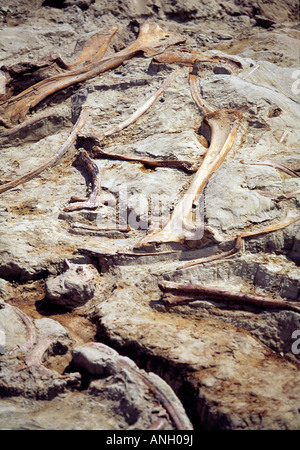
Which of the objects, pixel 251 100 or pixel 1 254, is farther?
pixel 251 100

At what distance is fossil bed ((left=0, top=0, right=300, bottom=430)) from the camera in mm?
3090

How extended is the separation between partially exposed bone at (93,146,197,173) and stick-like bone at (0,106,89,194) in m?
0.50

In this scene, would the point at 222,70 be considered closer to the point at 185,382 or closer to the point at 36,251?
the point at 36,251

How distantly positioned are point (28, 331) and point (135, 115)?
3689 millimetres

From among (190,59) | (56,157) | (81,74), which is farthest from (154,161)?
(81,74)

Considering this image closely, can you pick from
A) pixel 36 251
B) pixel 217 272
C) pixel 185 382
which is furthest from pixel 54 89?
pixel 185 382

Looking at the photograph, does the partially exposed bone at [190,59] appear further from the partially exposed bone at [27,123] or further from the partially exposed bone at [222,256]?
the partially exposed bone at [222,256]

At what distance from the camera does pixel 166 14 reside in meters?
9.43

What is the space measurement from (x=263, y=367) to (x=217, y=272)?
103 centimetres

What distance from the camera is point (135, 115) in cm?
639

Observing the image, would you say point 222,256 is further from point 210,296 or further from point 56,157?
point 56,157

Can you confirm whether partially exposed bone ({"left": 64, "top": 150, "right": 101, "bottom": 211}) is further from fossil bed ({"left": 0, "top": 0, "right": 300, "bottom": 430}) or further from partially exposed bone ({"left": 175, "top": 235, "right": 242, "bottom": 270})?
partially exposed bone ({"left": 175, "top": 235, "right": 242, "bottom": 270})

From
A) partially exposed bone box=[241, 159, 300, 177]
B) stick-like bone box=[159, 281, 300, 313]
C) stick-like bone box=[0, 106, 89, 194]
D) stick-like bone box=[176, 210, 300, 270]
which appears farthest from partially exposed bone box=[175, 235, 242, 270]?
stick-like bone box=[0, 106, 89, 194]

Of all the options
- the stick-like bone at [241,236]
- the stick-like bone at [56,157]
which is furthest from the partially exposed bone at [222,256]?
the stick-like bone at [56,157]
